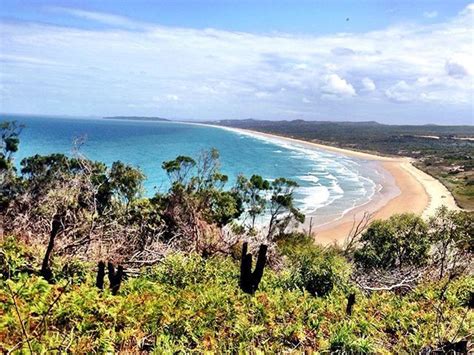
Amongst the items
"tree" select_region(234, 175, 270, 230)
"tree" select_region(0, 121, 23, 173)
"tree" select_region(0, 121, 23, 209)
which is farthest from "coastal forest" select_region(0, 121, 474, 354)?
"tree" select_region(234, 175, 270, 230)

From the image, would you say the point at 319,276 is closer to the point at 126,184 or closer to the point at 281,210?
the point at 126,184

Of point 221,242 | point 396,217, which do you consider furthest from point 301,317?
point 396,217

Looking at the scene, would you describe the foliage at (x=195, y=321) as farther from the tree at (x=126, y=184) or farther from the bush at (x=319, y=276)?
the tree at (x=126, y=184)

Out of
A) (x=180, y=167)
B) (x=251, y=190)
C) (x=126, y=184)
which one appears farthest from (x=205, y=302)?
(x=251, y=190)

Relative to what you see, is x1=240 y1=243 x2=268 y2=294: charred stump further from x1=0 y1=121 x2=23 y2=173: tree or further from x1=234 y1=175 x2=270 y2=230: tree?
x1=234 y1=175 x2=270 y2=230: tree

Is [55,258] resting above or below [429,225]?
above

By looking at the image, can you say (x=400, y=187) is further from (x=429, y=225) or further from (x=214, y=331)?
(x=214, y=331)
